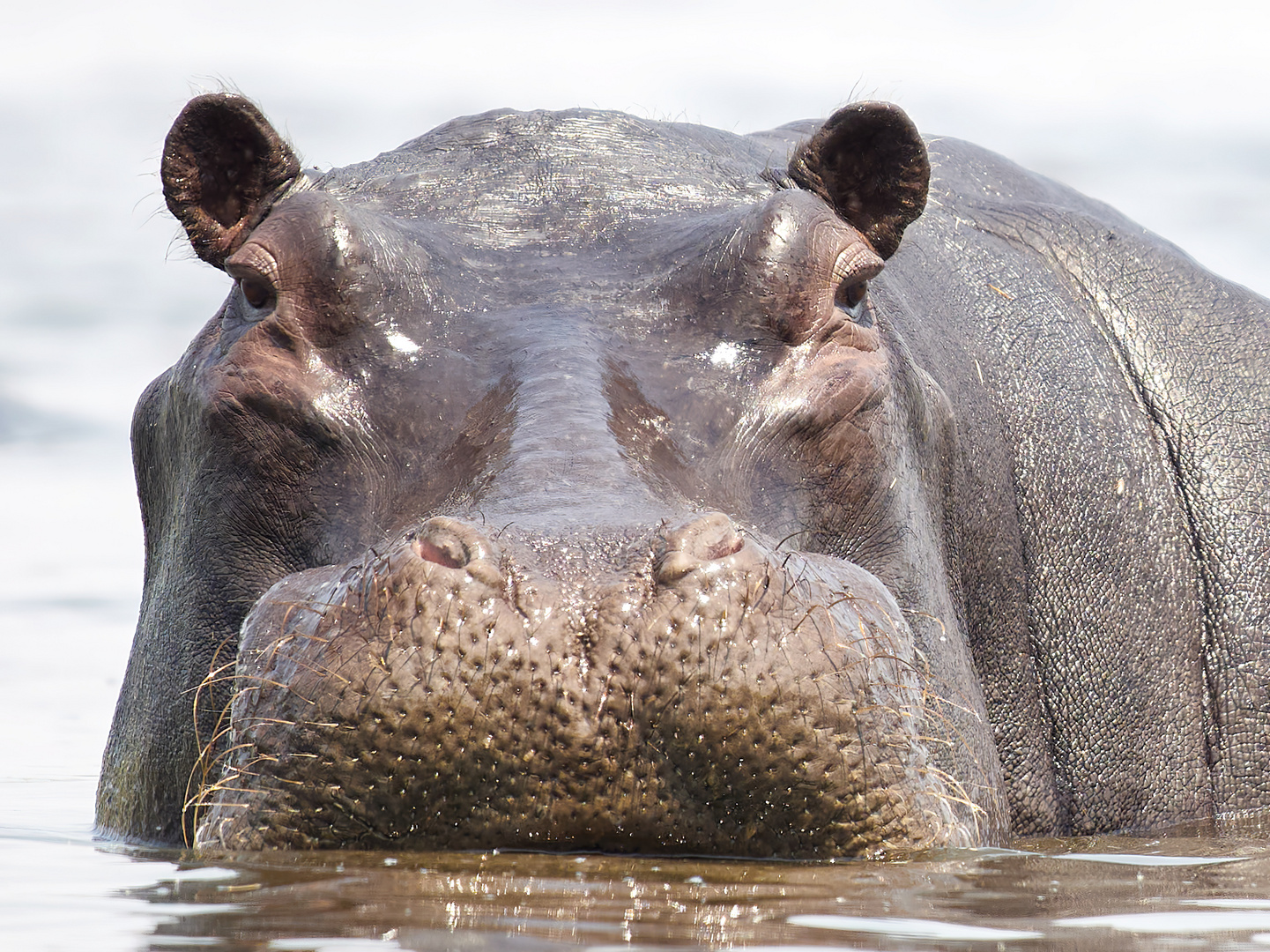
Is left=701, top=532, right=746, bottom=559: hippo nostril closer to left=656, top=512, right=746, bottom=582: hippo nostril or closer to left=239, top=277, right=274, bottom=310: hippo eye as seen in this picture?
left=656, top=512, right=746, bottom=582: hippo nostril

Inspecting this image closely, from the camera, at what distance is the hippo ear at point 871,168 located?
15.8 feet

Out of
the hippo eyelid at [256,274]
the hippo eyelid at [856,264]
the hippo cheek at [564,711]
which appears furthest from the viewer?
the hippo eyelid at [856,264]

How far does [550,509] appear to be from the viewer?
3.24 m

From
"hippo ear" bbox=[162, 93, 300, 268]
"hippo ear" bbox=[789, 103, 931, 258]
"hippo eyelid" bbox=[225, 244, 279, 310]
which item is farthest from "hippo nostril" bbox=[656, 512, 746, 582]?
"hippo ear" bbox=[162, 93, 300, 268]

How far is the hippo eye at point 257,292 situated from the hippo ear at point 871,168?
1.65 metres

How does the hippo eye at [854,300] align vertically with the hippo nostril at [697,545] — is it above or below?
above

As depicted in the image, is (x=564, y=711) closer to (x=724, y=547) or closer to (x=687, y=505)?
(x=724, y=547)

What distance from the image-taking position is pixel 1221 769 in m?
6.14

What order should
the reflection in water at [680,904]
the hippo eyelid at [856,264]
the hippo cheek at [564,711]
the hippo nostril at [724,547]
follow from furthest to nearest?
1. the hippo eyelid at [856,264]
2. the hippo nostril at [724,547]
3. the hippo cheek at [564,711]
4. the reflection in water at [680,904]

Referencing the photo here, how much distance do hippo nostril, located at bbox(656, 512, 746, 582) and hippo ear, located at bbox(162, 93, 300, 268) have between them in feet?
7.30

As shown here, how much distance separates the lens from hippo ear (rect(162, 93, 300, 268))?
4.67 m

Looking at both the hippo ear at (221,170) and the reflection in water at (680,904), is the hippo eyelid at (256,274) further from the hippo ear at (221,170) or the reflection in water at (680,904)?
the reflection in water at (680,904)

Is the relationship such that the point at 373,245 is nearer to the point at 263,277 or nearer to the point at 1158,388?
the point at 263,277

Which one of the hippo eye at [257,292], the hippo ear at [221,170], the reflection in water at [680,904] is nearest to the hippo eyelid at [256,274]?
the hippo eye at [257,292]
